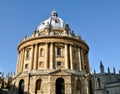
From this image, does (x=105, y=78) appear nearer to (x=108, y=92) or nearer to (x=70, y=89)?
(x=108, y=92)

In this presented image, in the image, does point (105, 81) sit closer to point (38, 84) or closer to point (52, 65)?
point (52, 65)

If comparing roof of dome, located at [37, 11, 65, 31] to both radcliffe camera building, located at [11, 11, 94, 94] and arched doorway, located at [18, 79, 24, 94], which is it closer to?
radcliffe camera building, located at [11, 11, 94, 94]

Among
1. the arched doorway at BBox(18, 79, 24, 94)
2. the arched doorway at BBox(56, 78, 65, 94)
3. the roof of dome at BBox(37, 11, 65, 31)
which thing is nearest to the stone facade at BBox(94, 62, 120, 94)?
the roof of dome at BBox(37, 11, 65, 31)

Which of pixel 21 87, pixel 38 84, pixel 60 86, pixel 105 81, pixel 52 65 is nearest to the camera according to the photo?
pixel 60 86

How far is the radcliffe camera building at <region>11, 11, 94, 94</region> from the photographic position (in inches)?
1404

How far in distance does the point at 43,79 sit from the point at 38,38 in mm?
9995

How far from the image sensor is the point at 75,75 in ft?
121

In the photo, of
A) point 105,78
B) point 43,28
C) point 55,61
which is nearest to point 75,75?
point 55,61

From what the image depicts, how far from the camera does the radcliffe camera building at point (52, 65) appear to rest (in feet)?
117

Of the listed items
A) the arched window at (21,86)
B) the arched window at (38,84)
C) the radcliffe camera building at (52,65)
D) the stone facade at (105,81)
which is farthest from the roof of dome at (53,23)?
the stone facade at (105,81)

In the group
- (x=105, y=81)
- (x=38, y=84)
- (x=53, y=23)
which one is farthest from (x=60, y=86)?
(x=105, y=81)

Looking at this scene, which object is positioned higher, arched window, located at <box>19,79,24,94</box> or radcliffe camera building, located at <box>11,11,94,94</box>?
radcliffe camera building, located at <box>11,11,94,94</box>

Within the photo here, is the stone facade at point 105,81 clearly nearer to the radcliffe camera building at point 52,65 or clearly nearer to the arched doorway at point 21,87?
the radcliffe camera building at point 52,65

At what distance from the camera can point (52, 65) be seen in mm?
37781
